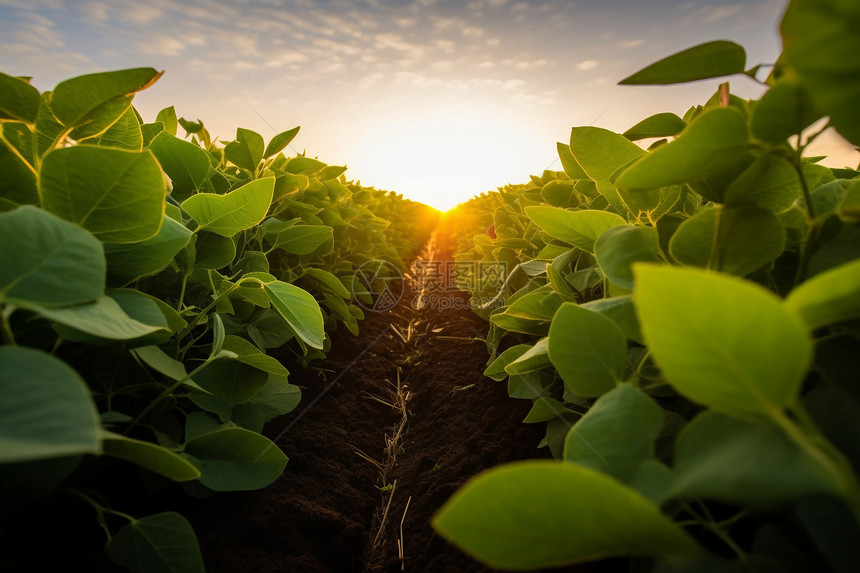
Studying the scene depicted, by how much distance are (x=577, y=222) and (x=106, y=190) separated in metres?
0.71

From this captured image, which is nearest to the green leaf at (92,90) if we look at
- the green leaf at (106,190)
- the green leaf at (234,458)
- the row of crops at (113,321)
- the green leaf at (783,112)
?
the row of crops at (113,321)

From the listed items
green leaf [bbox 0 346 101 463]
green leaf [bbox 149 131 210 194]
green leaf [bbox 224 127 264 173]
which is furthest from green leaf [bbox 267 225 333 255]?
green leaf [bbox 0 346 101 463]

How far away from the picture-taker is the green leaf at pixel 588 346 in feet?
1.76

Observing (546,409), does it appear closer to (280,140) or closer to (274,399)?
(274,399)

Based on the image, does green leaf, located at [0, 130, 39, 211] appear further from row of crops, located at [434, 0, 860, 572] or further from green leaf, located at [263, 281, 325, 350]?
row of crops, located at [434, 0, 860, 572]

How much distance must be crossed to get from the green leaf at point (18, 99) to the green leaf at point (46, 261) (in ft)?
0.85

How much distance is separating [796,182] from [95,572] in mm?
1087

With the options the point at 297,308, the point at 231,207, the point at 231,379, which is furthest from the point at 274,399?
the point at 231,207

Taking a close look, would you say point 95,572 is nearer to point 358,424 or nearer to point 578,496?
point 578,496

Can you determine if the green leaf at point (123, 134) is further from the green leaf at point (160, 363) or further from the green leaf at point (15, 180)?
the green leaf at point (160, 363)

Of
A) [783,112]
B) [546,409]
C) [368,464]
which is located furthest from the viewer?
[368,464]

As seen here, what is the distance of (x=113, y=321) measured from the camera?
469 millimetres

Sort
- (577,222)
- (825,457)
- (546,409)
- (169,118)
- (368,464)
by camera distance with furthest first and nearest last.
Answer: (368,464) → (169,118) → (546,409) → (577,222) → (825,457)

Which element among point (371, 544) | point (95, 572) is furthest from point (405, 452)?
point (95, 572)
